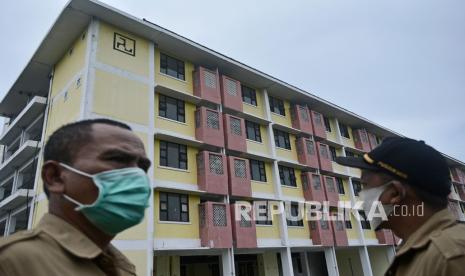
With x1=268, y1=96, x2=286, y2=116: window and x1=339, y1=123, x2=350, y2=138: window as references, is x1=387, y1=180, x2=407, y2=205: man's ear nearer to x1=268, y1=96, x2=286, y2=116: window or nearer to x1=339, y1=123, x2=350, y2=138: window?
x1=268, y1=96, x2=286, y2=116: window

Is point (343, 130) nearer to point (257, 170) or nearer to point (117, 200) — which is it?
point (257, 170)

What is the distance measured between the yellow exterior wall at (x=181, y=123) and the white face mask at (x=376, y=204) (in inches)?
546

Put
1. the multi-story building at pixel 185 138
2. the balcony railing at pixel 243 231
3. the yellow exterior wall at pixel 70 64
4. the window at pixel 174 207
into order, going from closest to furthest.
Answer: the multi-story building at pixel 185 138, the window at pixel 174 207, the yellow exterior wall at pixel 70 64, the balcony railing at pixel 243 231

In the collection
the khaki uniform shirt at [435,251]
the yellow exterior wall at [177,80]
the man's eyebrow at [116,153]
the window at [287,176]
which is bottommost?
the khaki uniform shirt at [435,251]

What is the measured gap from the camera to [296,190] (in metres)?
21.2

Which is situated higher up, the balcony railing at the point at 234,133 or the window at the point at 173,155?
the balcony railing at the point at 234,133

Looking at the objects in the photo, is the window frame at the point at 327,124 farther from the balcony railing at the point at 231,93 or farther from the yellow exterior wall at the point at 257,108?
the balcony railing at the point at 231,93

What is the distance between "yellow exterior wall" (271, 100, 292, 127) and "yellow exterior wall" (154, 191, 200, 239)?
860cm

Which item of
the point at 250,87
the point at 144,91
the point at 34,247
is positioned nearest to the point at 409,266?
the point at 34,247

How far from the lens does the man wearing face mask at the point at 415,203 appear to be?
6.02 ft

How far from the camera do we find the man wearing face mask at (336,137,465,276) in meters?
1.83

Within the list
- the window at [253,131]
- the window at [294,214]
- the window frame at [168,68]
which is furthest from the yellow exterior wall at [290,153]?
the window frame at [168,68]

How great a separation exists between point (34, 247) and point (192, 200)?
14787 mm

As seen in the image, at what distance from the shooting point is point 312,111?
80.5 ft
